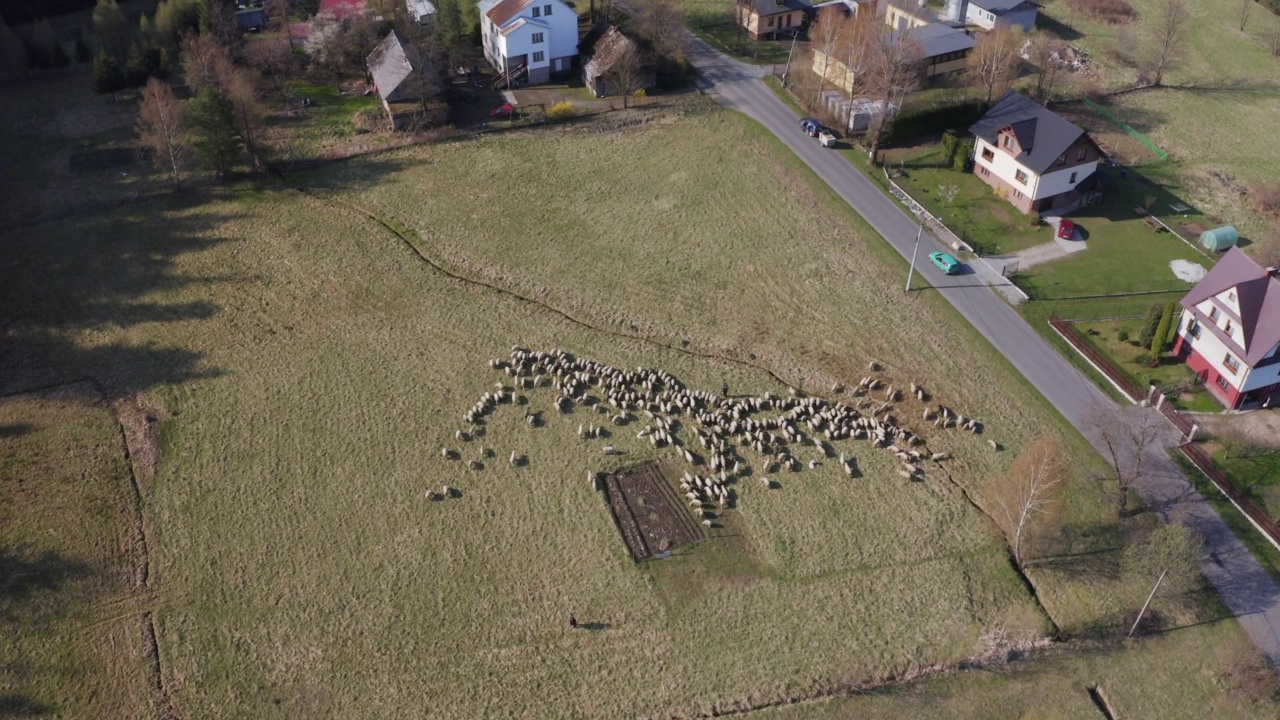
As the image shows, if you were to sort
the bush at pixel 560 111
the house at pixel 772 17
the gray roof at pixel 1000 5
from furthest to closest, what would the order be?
the house at pixel 772 17 → the gray roof at pixel 1000 5 → the bush at pixel 560 111

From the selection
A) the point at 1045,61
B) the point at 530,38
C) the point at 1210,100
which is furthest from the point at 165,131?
the point at 1210,100

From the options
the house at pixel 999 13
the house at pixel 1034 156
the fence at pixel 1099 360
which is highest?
the house at pixel 999 13

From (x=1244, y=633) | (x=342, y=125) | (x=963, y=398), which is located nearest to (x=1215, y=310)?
(x=963, y=398)

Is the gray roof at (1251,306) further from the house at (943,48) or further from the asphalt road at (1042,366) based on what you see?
the house at (943,48)

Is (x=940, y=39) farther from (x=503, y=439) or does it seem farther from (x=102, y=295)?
(x=102, y=295)

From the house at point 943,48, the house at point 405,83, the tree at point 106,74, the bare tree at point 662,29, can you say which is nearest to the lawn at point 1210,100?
the house at point 943,48

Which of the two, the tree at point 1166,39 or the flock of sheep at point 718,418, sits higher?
the tree at point 1166,39

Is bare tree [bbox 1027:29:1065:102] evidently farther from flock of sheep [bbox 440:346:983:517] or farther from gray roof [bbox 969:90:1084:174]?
flock of sheep [bbox 440:346:983:517]

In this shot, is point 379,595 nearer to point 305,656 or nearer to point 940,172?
point 305,656
